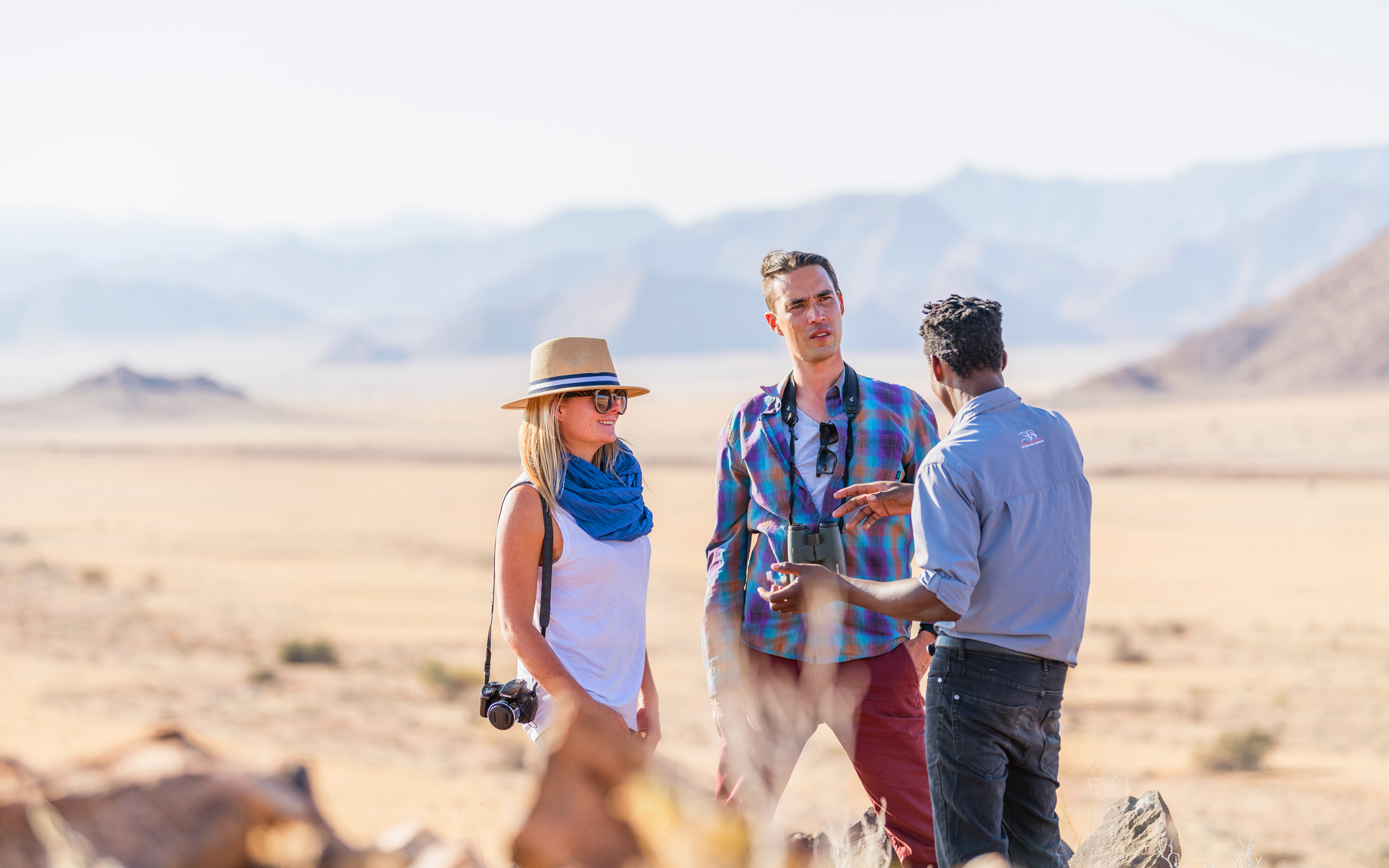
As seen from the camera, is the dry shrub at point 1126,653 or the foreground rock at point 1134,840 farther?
the dry shrub at point 1126,653

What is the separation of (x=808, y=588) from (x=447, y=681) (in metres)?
11.7

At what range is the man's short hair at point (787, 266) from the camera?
3.56 m

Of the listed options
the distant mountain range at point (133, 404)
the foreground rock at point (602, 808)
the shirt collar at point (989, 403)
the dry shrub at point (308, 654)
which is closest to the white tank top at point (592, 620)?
the shirt collar at point (989, 403)

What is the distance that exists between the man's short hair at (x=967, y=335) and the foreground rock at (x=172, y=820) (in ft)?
5.64

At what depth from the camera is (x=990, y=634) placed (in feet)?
9.45

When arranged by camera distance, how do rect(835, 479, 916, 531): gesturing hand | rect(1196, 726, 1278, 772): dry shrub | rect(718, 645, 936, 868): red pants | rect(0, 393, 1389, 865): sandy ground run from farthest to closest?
rect(1196, 726, 1278, 772): dry shrub
rect(0, 393, 1389, 865): sandy ground
rect(718, 645, 936, 868): red pants
rect(835, 479, 916, 531): gesturing hand

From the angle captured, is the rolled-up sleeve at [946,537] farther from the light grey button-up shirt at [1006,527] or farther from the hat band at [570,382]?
the hat band at [570,382]

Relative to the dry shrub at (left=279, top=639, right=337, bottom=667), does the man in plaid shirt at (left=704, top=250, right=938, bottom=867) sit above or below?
above

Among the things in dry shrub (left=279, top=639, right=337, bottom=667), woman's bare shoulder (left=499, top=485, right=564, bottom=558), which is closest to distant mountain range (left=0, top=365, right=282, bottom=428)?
dry shrub (left=279, top=639, right=337, bottom=667)

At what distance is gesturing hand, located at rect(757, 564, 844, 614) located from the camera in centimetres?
298

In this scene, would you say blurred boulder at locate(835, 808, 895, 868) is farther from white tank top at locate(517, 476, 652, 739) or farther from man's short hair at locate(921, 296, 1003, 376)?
man's short hair at locate(921, 296, 1003, 376)

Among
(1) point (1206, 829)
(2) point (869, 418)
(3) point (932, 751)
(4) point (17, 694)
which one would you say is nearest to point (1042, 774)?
(3) point (932, 751)

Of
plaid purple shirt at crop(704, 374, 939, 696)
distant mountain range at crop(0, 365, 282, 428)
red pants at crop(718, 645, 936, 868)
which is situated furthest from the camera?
distant mountain range at crop(0, 365, 282, 428)

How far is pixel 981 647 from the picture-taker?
9.49 ft
